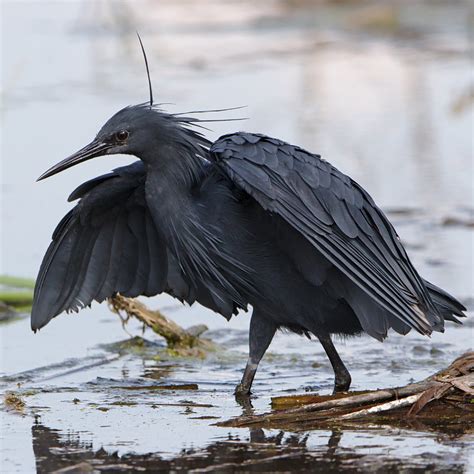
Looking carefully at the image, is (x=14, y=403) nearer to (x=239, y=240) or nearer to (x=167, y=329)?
(x=239, y=240)

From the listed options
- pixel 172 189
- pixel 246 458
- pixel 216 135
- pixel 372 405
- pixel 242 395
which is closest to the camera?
pixel 246 458

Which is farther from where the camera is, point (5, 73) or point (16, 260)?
point (5, 73)

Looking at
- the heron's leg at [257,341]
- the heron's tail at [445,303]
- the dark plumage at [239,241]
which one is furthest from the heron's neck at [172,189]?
the heron's tail at [445,303]

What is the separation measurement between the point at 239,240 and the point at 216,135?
5668 millimetres

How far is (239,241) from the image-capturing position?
20.1ft

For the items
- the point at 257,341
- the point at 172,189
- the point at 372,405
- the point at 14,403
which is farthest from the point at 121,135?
the point at 372,405

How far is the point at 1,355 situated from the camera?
699 centimetres

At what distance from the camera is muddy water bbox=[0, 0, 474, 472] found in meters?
5.35

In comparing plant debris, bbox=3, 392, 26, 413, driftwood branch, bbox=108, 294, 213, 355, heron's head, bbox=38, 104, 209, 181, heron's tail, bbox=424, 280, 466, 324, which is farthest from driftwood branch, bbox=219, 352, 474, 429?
driftwood branch, bbox=108, 294, 213, 355

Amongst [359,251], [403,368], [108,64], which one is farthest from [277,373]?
[108,64]

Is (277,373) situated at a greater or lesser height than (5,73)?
lesser

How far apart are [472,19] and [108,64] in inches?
257

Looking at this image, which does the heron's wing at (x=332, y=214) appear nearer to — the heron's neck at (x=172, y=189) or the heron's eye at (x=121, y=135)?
the heron's neck at (x=172, y=189)

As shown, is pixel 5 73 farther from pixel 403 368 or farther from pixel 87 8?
pixel 403 368
